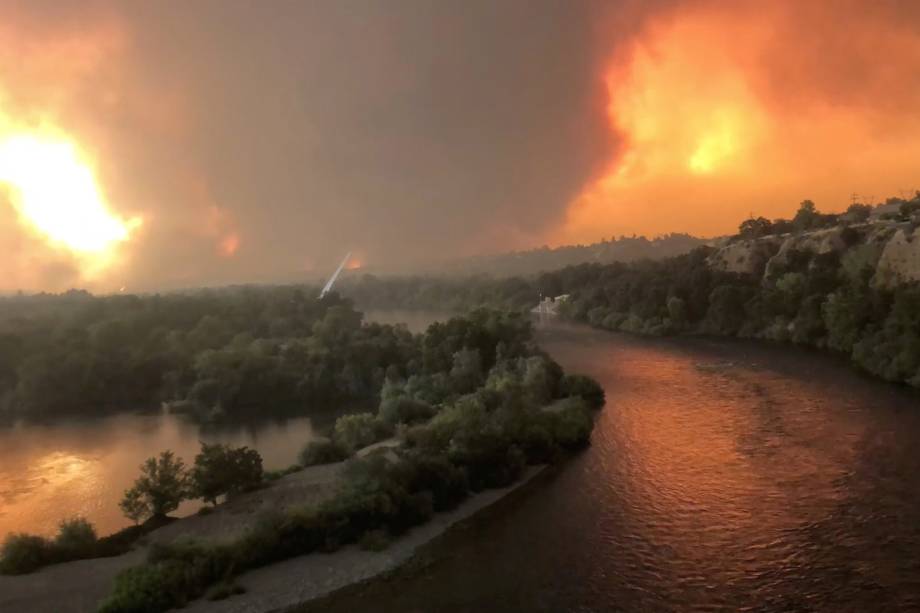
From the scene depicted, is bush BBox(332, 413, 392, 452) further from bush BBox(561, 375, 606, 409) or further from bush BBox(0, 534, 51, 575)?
bush BBox(0, 534, 51, 575)

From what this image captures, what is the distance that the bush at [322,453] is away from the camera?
3016 cm

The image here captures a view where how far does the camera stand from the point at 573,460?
29953 mm

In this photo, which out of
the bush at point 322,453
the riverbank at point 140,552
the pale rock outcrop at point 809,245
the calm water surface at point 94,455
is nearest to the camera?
the riverbank at point 140,552

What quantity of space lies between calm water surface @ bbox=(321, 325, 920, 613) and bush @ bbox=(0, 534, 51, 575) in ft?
30.7

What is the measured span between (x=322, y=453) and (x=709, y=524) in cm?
1615

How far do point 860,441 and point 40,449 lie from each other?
4123 cm

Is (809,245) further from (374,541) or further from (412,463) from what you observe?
(374,541)

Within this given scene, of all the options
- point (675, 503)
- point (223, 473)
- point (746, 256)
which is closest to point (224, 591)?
point (223, 473)

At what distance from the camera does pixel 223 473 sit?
25.8m

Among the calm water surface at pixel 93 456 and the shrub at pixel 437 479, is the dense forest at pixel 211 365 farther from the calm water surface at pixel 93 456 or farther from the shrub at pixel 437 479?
the shrub at pixel 437 479

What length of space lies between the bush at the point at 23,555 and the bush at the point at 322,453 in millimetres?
10747

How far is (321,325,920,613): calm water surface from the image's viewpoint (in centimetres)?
1811

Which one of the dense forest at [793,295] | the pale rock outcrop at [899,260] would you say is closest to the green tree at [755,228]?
the dense forest at [793,295]

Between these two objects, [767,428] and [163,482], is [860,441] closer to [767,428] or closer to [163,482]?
[767,428]
